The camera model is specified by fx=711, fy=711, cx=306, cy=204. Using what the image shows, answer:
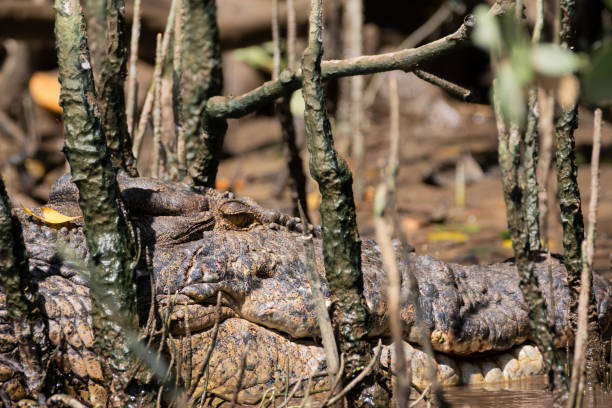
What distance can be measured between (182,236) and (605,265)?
3108 millimetres

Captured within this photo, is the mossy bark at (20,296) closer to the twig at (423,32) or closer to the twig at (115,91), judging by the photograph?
the twig at (115,91)

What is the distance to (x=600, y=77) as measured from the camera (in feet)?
3.14

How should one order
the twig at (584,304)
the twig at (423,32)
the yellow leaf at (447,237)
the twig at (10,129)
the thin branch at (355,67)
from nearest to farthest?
the twig at (584,304), the thin branch at (355,67), the yellow leaf at (447,237), the twig at (423,32), the twig at (10,129)

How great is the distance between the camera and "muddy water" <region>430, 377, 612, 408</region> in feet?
8.66

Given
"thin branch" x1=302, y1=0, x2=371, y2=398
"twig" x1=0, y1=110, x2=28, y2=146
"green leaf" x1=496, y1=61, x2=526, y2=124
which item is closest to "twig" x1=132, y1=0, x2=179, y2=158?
"thin branch" x1=302, y1=0, x2=371, y2=398

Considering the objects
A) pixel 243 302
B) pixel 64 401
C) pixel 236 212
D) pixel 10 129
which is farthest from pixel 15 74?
pixel 64 401

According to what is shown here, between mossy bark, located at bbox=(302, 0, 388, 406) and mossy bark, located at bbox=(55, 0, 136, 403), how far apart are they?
26.4 inches

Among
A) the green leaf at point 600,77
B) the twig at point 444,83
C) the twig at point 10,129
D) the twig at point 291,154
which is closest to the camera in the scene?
the green leaf at point 600,77

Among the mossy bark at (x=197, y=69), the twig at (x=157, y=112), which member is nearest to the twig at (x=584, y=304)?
the mossy bark at (x=197, y=69)

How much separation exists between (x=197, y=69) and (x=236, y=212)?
1.14 meters

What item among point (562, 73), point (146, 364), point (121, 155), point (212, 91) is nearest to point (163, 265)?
point (146, 364)

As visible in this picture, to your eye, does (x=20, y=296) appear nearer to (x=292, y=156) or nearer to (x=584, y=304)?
(x=584, y=304)

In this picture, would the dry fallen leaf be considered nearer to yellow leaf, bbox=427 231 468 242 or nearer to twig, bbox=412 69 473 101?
yellow leaf, bbox=427 231 468 242

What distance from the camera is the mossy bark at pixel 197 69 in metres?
3.78
